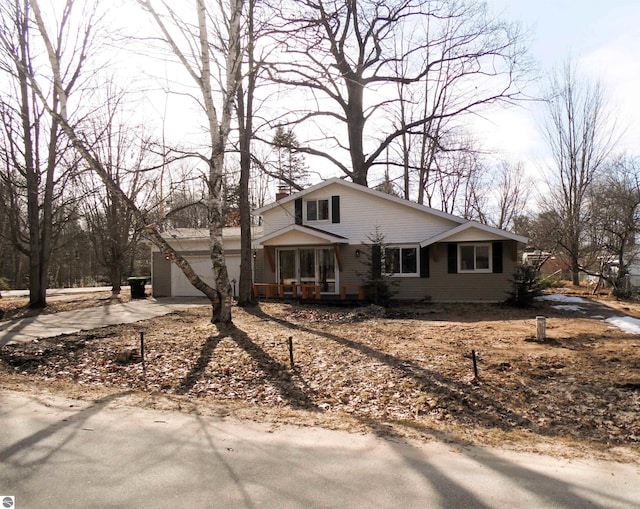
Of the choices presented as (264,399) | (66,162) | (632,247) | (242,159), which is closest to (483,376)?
(264,399)

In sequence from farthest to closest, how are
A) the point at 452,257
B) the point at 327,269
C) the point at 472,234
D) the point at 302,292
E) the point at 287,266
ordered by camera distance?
1. the point at 287,266
2. the point at 327,269
3. the point at 302,292
4. the point at 452,257
5. the point at 472,234

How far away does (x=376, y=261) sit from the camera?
16.5 metres

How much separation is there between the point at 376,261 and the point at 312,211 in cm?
422

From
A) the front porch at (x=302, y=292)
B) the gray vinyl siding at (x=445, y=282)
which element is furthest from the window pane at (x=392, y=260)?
the front porch at (x=302, y=292)

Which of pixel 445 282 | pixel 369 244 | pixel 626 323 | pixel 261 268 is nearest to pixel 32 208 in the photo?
pixel 261 268

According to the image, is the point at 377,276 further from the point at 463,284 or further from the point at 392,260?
the point at 463,284

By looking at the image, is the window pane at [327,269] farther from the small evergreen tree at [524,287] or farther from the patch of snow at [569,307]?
the patch of snow at [569,307]

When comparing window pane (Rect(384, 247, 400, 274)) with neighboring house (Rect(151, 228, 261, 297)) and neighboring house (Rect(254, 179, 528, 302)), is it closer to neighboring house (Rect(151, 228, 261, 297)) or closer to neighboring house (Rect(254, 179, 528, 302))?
neighboring house (Rect(254, 179, 528, 302))

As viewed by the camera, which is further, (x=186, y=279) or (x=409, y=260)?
(x=186, y=279)

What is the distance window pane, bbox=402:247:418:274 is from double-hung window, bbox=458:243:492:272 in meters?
1.76

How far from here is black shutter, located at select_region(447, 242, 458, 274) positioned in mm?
17062

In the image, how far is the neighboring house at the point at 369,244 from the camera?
54.9 feet

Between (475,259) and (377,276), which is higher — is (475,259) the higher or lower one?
the higher one

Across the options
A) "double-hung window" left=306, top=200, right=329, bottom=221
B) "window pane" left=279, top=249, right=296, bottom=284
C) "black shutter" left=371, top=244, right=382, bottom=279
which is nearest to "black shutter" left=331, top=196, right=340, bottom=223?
"double-hung window" left=306, top=200, right=329, bottom=221
